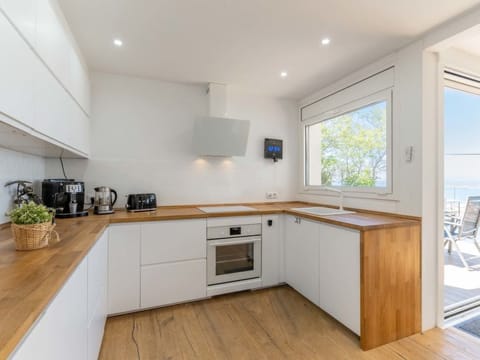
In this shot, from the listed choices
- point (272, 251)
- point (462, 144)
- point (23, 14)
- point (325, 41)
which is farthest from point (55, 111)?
point (462, 144)

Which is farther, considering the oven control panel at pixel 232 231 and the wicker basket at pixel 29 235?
the oven control panel at pixel 232 231

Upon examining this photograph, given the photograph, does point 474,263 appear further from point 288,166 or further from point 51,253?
point 51,253

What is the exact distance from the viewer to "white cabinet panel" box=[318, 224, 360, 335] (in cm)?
169

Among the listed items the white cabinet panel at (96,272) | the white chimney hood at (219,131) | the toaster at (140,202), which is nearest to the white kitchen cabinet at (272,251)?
the white chimney hood at (219,131)

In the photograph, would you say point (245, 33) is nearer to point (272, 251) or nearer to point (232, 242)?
point (232, 242)

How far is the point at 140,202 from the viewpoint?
2.33m

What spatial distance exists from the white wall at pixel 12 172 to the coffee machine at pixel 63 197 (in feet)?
0.52

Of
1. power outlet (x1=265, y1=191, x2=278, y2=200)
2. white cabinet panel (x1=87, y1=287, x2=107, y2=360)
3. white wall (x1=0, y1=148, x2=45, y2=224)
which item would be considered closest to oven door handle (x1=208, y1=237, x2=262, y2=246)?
power outlet (x1=265, y1=191, x2=278, y2=200)

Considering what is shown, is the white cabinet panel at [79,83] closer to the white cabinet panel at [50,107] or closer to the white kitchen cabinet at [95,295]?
A: the white cabinet panel at [50,107]

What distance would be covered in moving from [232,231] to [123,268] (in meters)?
0.97

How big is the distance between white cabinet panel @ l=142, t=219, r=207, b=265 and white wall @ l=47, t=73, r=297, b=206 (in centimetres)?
62

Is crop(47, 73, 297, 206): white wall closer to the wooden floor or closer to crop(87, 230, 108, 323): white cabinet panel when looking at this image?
crop(87, 230, 108, 323): white cabinet panel

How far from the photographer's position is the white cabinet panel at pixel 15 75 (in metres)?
0.86

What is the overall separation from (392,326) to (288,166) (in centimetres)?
203
